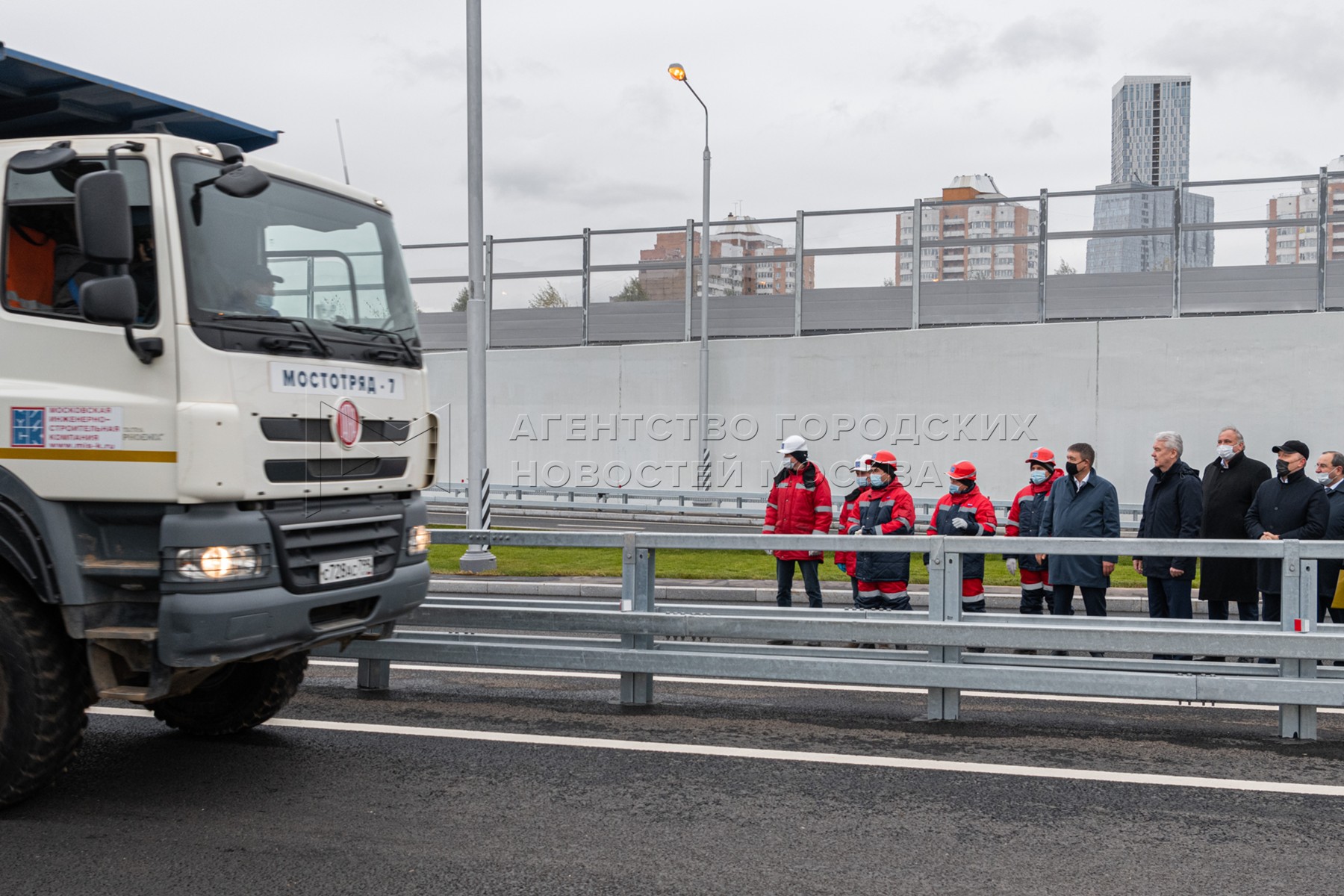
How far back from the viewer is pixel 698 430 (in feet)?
80.7

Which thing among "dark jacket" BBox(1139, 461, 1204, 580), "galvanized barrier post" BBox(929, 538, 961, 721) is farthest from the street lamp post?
"galvanized barrier post" BBox(929, 538, 961, 721)

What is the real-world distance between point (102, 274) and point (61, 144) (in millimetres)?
631

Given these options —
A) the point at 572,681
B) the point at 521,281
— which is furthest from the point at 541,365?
the point at 572,681

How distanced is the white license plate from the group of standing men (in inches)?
173

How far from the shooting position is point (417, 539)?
5.71 m

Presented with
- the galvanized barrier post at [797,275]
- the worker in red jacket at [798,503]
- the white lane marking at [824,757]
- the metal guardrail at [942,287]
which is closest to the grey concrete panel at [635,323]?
the metal guardrail at [942,287]

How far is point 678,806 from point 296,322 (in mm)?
2662

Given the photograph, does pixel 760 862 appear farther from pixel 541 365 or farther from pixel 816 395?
pixel 541 365

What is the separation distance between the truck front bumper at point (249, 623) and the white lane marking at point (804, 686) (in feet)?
6.81

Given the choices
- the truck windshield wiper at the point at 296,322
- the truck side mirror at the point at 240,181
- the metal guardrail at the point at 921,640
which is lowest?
the metal guardrail at the point at 921,640

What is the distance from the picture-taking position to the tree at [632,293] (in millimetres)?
25641

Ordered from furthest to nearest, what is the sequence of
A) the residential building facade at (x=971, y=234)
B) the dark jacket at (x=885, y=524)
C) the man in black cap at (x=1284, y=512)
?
the residential building facade at (x=971, y=234)
the dark jacket at (x=885, y=524)
the man in black cap at (x=1284, y=512)

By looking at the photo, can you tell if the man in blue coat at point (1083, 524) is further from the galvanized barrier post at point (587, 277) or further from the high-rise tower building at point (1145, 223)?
the galvanized barrier post at point (587, 277)

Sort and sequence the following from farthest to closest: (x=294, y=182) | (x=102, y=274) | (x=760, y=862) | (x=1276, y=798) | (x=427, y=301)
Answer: (x=427, y=301) < (x=294, y=182) < (x=1276, y=798) < (x=102, y=274) < (x=760, y=862)
